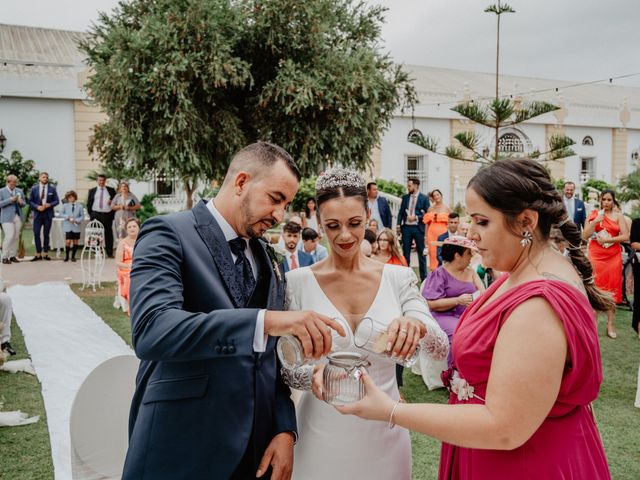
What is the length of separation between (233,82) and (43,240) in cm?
731

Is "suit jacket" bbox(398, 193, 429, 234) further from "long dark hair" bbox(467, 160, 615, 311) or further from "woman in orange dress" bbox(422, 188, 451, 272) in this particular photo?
"long dark hair" bbox(467, 160, 615, 311)

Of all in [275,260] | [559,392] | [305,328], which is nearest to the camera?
[305,328]

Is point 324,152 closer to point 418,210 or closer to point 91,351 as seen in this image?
point 418,210

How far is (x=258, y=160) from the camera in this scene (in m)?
1.89

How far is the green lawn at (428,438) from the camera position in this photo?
399cm

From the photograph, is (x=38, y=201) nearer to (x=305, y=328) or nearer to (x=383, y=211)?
(x=383, y=211)

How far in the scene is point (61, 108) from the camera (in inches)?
782

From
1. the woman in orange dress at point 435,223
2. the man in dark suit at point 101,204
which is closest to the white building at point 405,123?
the man in dark suit at point 101,204

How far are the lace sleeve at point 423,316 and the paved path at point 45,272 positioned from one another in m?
10.2

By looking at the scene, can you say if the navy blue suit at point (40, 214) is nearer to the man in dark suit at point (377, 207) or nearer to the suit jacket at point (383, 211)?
the man in dark suit at point (377, 207)

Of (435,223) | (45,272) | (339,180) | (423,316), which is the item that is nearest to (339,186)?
(339,180)

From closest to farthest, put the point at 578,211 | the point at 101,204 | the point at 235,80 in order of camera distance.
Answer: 1. the point at 235,80
2. the point at 578,211
3. the point at 101,204

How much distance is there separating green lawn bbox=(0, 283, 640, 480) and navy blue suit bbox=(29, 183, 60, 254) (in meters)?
7.47

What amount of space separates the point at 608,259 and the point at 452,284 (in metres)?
4.26
